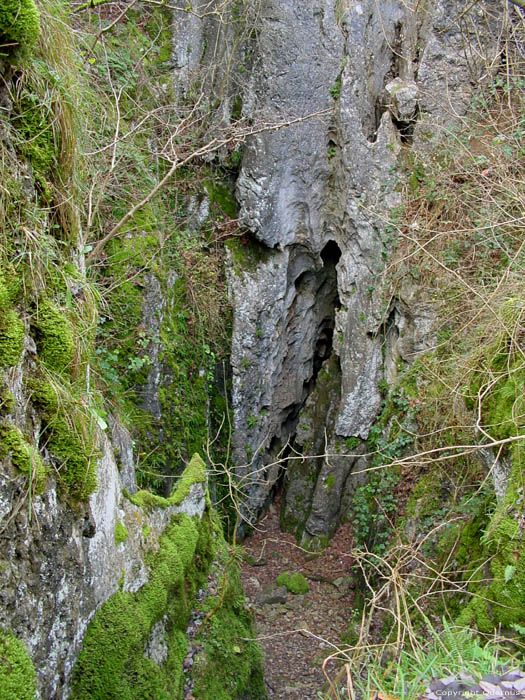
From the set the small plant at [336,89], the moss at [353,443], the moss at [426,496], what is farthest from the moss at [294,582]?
the small plant at [336,89]

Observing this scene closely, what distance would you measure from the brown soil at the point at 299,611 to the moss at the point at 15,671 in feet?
11.3

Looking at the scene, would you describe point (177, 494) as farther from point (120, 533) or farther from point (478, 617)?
point (478, 617)

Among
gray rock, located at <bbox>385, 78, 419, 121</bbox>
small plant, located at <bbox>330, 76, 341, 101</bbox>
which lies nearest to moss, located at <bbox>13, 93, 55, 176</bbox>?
gray rock, located at <bbox>385, 78, 419, 121</bbox>

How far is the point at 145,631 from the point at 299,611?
15.3ft

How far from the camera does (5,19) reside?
85.0 inches

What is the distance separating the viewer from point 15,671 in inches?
72.7

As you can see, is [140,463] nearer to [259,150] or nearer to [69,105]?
[69,105]

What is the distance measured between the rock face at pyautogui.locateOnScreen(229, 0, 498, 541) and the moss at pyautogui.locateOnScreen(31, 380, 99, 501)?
5545 mm

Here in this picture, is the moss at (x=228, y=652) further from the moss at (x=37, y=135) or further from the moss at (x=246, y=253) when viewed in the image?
the moss at (x=246, y=253)

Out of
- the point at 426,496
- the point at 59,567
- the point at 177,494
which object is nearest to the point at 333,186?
the point at 426,496

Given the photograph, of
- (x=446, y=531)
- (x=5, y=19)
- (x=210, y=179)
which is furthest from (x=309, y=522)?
(x=5, y=19)

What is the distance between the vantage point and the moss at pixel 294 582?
24.2 ft

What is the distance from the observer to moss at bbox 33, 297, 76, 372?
7.85 feet

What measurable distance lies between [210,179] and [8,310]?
22.0 ft
